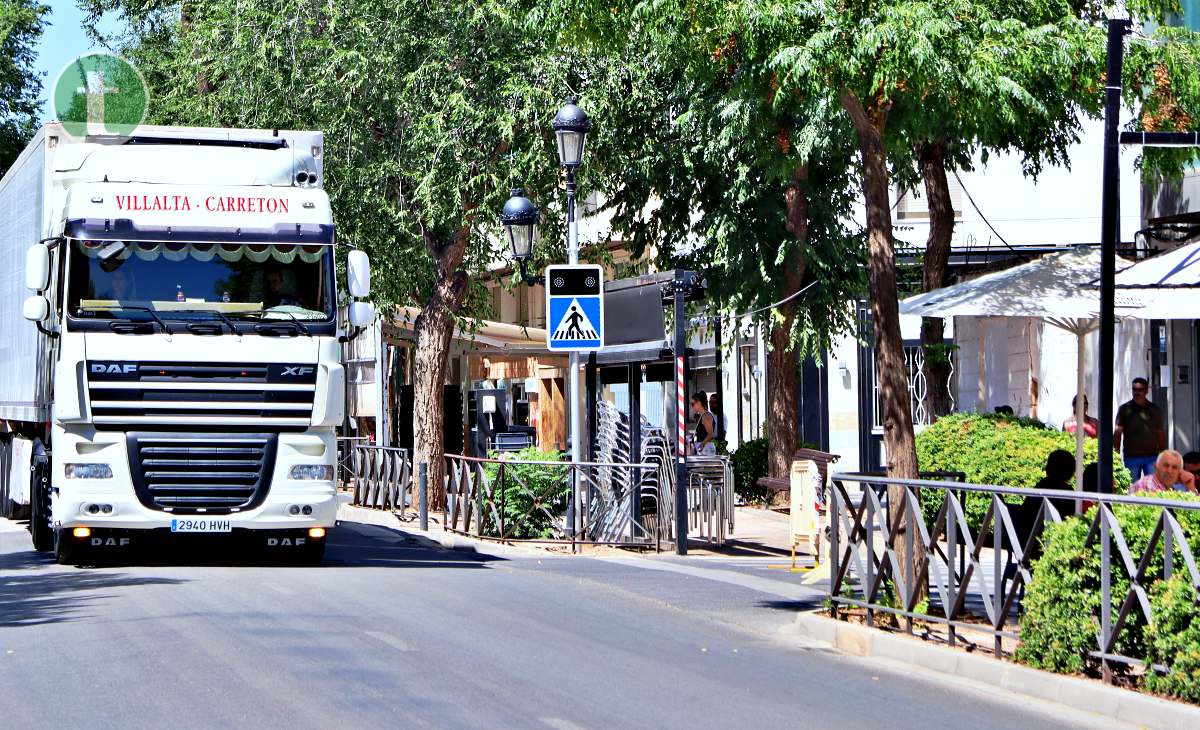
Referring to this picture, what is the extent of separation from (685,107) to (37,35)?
28101 mm

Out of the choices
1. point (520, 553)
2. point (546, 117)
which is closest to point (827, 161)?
point (546, 117)

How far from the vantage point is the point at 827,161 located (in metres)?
24.0

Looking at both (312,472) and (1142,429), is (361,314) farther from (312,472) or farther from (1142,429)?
(1142,429)

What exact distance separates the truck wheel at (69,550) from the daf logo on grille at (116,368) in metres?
2.11

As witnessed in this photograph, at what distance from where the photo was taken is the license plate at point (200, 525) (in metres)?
15.7

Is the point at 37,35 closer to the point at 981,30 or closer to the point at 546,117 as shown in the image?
the point at 546,117

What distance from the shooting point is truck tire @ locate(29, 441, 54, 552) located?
697 inches

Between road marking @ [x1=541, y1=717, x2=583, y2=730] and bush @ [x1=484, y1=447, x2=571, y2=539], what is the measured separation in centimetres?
1170

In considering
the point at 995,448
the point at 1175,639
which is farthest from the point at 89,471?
the point at 1175,639

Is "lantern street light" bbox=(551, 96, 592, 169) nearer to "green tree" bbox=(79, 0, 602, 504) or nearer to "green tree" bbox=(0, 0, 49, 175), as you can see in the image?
"green tree" bbox=(79, 0, 602, 504)

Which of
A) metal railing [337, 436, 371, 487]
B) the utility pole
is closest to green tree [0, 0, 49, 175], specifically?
metal railing [337, 436, 371, 487]

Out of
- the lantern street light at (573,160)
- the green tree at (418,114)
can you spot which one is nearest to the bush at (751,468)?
the green tree at (418,114)

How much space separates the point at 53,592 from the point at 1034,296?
8.35 m

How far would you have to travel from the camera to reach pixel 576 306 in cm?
1898
